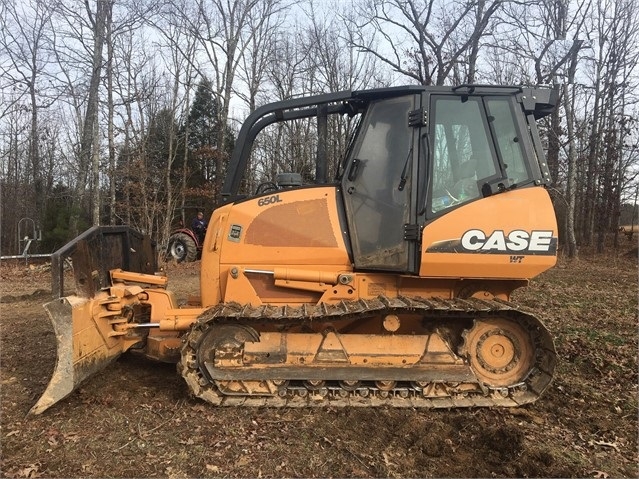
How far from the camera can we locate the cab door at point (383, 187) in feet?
14.0

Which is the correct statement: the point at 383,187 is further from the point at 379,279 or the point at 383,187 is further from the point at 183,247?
the point at 183,247

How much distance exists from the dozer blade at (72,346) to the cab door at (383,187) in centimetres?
240

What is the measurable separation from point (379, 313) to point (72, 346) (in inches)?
101

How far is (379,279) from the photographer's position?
4.46 meters

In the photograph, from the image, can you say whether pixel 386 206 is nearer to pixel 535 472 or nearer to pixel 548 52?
pixel 535 472

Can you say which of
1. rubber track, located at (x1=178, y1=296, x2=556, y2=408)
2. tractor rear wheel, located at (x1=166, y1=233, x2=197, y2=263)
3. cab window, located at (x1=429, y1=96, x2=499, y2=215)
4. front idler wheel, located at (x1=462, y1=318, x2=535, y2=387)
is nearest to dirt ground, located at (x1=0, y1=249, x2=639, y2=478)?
rubber track, located at (x1=178, y1=296, x2=556, y2=408)

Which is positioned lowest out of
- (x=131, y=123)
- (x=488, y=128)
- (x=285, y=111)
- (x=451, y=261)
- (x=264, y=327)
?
(x=264, y=327)

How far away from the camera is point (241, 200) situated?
4.75 meters

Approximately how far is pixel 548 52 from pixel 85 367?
833 inches

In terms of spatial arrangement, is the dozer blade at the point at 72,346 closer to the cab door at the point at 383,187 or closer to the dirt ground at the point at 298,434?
the dirt ground at the point at 298,434

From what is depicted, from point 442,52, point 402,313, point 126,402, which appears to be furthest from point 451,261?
point 442,52

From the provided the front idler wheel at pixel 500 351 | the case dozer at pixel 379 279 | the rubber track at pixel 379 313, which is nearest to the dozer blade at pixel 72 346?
the case dozer at pixel 379 279

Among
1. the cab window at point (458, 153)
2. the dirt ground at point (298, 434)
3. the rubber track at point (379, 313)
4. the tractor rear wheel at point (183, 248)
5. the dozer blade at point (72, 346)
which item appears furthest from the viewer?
the tractor rear wheel at point (183, 248)

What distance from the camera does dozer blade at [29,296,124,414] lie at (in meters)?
3.85
